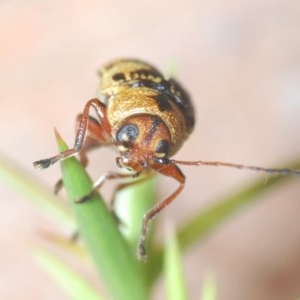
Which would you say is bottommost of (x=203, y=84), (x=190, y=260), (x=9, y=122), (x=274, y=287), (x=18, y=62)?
(x=274, y=287)

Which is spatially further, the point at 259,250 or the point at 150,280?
the point at 259,250

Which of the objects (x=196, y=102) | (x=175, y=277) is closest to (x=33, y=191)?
(x=175, y=277)

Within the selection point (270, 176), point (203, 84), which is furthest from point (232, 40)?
point (270, 176)

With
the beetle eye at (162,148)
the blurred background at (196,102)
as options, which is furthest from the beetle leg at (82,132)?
the blurred background at (196,102)

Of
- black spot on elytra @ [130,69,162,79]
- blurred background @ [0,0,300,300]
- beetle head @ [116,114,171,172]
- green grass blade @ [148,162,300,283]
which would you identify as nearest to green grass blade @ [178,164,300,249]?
green grass blade @ [148,162,300,283]

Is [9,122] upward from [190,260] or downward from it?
upward

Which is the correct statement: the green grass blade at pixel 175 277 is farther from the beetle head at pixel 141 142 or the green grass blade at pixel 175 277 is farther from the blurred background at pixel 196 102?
the blurred background at pixel 196 102

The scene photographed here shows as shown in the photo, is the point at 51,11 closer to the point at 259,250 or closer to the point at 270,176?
the point at 259,250

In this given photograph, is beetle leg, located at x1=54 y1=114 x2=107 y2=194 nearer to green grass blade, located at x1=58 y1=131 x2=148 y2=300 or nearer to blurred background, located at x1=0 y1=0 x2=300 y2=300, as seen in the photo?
green grass blade, located at x1=58 y1=131 x2=148 y2=300
